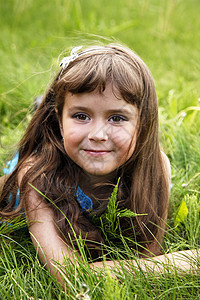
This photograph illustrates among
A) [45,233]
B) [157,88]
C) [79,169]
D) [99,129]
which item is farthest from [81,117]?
[157,88]

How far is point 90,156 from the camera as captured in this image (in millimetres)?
1857

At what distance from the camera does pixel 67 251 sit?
1.87 meters

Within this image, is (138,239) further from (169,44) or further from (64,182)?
(169,44)

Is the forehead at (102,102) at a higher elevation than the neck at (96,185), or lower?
higher

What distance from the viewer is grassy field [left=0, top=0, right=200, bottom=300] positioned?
1587mm

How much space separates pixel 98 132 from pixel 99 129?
16mm

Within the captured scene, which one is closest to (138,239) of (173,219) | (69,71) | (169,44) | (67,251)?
(173,219)

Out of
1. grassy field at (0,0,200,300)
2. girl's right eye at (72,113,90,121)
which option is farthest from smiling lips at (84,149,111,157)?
grassy field at (0,0,200,300)

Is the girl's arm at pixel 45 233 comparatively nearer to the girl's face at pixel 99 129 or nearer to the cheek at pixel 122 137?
the girl's face at pixel 99 129

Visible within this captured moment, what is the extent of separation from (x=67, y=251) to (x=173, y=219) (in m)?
0.68

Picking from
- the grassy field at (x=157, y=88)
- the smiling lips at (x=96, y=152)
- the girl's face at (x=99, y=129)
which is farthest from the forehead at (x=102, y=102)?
the grassy field at (x=157, y=88)

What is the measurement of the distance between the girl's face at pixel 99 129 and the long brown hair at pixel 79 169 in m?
0.04

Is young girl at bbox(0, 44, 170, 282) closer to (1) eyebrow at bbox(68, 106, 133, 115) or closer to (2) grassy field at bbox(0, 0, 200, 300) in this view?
(1) eyebrow at bbox(68, 106, 133, 115)

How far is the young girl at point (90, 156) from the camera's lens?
71.0 inches
